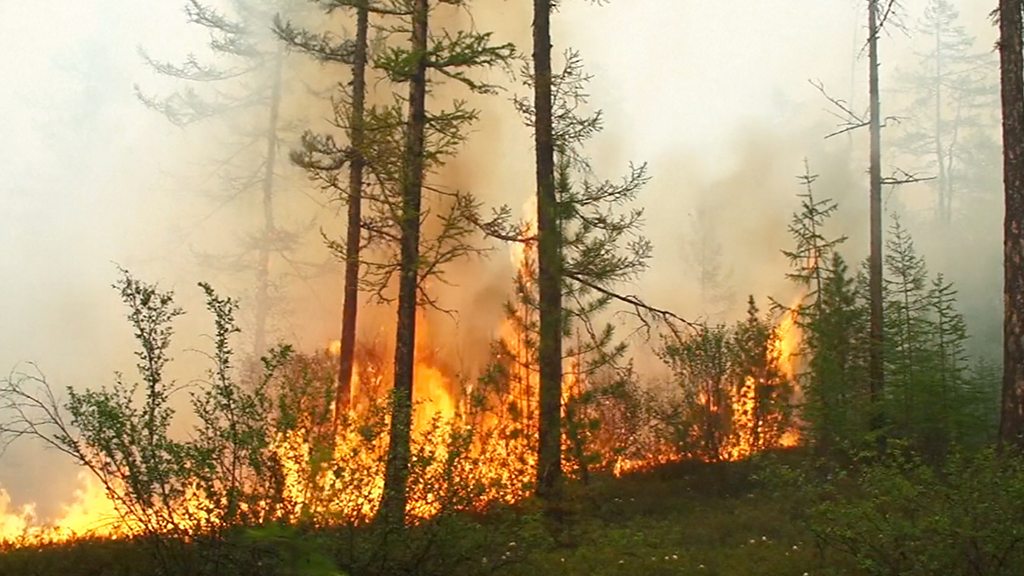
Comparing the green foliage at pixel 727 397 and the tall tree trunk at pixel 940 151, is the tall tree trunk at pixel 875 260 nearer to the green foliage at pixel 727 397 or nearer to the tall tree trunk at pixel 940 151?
the green foliage at pixel 727 397

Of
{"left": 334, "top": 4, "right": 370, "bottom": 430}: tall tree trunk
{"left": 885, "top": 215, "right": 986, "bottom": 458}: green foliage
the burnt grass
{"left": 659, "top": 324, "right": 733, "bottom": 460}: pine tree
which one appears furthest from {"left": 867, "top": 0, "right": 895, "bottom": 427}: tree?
{"left": 334, "top": 4, "right": 370, "bottom": 430}: tall tree trunk

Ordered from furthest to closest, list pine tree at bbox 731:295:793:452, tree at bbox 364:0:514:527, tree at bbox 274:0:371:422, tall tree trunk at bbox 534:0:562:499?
pine tree at bbox 731:295:793:452 < tree at bbox 274:0:371:422 < tall tree trunk at bbox 534:0:562:499 < tree at bbox 364:0:514:527

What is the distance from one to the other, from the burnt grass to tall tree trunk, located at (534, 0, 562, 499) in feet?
2.35

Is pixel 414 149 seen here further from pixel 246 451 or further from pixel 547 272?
pixel 246 451

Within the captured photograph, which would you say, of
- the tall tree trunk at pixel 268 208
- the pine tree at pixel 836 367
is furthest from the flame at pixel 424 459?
the tall tree trunk at pixel 268 208

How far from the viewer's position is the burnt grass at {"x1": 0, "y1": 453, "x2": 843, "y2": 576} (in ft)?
22.9

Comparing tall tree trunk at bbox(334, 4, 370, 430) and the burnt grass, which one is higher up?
tall tree trunk at bbox(334, 4, 370, 430)

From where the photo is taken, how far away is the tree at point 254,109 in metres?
27.4

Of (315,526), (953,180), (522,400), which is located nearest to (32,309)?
(522,400)

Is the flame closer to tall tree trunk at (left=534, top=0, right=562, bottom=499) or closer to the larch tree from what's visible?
tall tree trunk at (left=534, top=0, right=562, bottom=499)

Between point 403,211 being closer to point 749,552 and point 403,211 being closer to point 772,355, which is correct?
point 749,552

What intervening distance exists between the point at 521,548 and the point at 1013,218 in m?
8.47

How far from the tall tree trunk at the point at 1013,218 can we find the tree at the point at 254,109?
21.0 metres

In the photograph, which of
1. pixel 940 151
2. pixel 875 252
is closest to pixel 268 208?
pixel 875 252
